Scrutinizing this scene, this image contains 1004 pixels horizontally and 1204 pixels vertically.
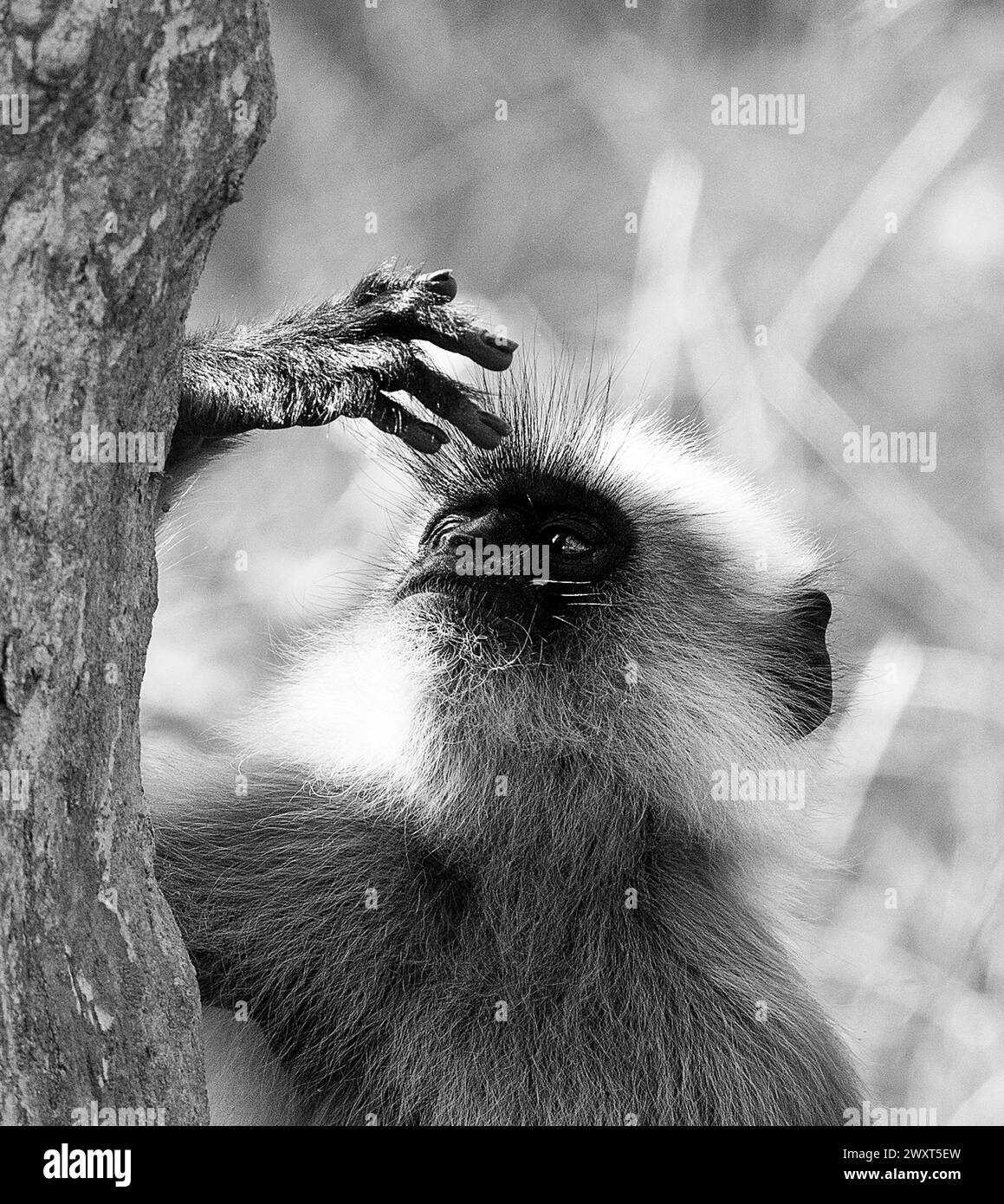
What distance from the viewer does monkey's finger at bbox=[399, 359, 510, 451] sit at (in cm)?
241

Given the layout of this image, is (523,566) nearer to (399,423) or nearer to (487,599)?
(487,599)

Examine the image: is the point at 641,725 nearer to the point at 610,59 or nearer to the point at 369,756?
the point at 369,756

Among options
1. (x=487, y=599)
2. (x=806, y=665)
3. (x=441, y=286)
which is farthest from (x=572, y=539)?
(x=441, y=286)

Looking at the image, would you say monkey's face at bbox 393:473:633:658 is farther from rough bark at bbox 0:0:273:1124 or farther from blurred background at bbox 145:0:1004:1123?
blurred background at bbox 145:0:1004:1123

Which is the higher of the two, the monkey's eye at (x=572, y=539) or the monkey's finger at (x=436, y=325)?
the monkey's finger at (x=436, y=325)

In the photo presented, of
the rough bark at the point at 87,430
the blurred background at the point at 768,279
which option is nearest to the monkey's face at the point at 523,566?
the rough bark at the point at 87,430

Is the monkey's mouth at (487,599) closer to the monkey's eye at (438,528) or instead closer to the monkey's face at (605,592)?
the monkey's face at (605,592)

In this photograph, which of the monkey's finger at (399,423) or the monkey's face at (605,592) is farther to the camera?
the monkey's face at (605,592)

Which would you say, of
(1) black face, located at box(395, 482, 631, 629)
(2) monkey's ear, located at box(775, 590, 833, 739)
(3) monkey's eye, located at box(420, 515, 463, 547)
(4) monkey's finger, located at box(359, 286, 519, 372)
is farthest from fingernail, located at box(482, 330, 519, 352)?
(2) monkey's ear, located at box(775, 590, 833, 739)

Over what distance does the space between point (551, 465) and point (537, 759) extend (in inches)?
27.7

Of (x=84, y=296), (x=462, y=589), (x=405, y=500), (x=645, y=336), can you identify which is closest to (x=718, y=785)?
(x=462, y=589)

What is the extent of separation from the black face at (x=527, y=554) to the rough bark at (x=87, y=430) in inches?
47.1

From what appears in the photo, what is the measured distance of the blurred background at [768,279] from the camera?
624 cm

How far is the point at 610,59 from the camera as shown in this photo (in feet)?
24.4
